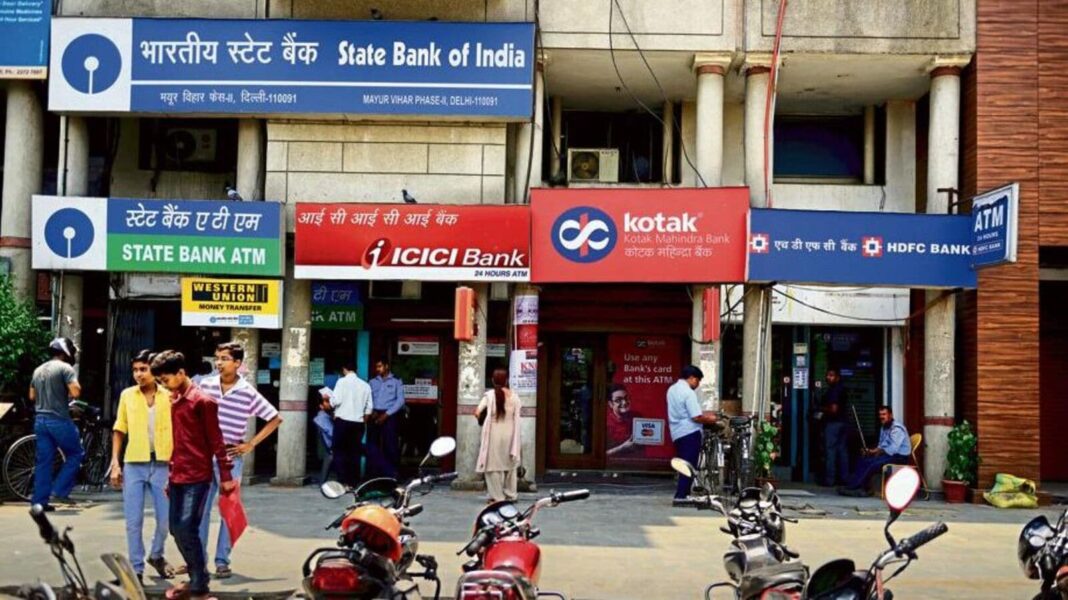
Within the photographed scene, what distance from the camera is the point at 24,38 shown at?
1600cm

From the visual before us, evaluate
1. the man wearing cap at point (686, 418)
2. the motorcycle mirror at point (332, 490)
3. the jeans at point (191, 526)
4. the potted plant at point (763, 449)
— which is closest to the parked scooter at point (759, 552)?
the motorcycle mirror at point (332, 490)

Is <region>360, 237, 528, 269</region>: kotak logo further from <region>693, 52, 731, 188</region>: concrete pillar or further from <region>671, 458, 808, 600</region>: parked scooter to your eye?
<region>671, 458, 808, 600</region>: parked scooter

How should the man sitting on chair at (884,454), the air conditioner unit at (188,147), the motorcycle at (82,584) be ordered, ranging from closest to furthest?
the motorcycle at (82,584)
the man sitting on chair at (884,454)
the air conditioner unit at (188,147)

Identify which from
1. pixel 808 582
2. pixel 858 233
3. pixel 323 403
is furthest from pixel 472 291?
pixel 808 582

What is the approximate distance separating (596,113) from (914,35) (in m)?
5.53

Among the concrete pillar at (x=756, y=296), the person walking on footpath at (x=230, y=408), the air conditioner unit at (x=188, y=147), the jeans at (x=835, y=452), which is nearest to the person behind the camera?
the person walking on footpath at (x=230, y=408)

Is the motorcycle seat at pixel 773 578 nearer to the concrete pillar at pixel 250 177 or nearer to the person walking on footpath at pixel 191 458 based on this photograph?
the person walking on footpath at pixel 191 458

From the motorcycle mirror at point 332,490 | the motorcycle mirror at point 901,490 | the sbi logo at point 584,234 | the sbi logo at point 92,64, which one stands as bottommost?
the motorcycle mirror at point 332,490

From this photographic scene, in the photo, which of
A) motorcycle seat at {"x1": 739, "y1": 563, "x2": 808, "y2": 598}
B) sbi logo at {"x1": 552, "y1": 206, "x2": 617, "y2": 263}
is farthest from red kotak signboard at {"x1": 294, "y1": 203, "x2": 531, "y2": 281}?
motorcycle seat at {"x1": 739, "y1": 563, "x2": 808, "y2": 598}

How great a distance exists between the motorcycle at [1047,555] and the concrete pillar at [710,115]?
1025 cm

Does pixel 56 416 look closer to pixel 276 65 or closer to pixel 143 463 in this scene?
pixel 143 463

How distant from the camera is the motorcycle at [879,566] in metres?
4.68

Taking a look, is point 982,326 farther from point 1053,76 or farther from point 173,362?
point 173,362

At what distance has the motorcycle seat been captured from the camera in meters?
5.54
